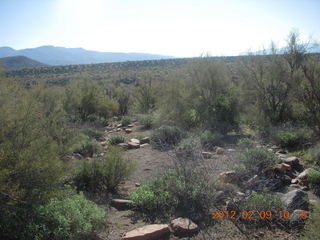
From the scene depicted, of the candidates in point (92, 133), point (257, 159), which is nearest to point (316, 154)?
point (257, 159)

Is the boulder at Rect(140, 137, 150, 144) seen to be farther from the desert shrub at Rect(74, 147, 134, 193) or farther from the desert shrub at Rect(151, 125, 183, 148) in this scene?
the desert shrub at Rect(74, 147, 134, 193)

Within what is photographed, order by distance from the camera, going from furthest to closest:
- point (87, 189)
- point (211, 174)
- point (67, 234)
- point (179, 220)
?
point (87, 189), point (211, 174), point (179, 220), point (67, 234)

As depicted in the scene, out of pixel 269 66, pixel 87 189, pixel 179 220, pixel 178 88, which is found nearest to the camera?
pixel 179 220

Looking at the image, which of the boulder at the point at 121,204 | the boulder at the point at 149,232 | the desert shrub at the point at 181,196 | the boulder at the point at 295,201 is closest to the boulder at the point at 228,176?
the desert shrub at the point at 181,196

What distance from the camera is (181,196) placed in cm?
500

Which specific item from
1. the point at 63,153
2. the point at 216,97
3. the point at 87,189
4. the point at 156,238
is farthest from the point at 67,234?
the point at 216,97

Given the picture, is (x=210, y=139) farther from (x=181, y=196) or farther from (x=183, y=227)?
(x=183, y=227)

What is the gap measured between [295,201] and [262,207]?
0.76 m

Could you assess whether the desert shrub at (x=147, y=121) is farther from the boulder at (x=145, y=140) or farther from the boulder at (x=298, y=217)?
the boulder at (x=298, y=217)

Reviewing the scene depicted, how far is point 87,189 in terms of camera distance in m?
5.79

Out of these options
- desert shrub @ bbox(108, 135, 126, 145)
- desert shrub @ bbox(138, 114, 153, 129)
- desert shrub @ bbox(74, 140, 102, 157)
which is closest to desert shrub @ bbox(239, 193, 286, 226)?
desert shrub @ bbox(74, 140, 102, 157)

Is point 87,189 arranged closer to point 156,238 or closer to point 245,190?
point 156,238

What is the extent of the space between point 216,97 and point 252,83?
1.80m

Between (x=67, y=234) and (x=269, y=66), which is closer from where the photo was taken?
(x=67, y=234)
